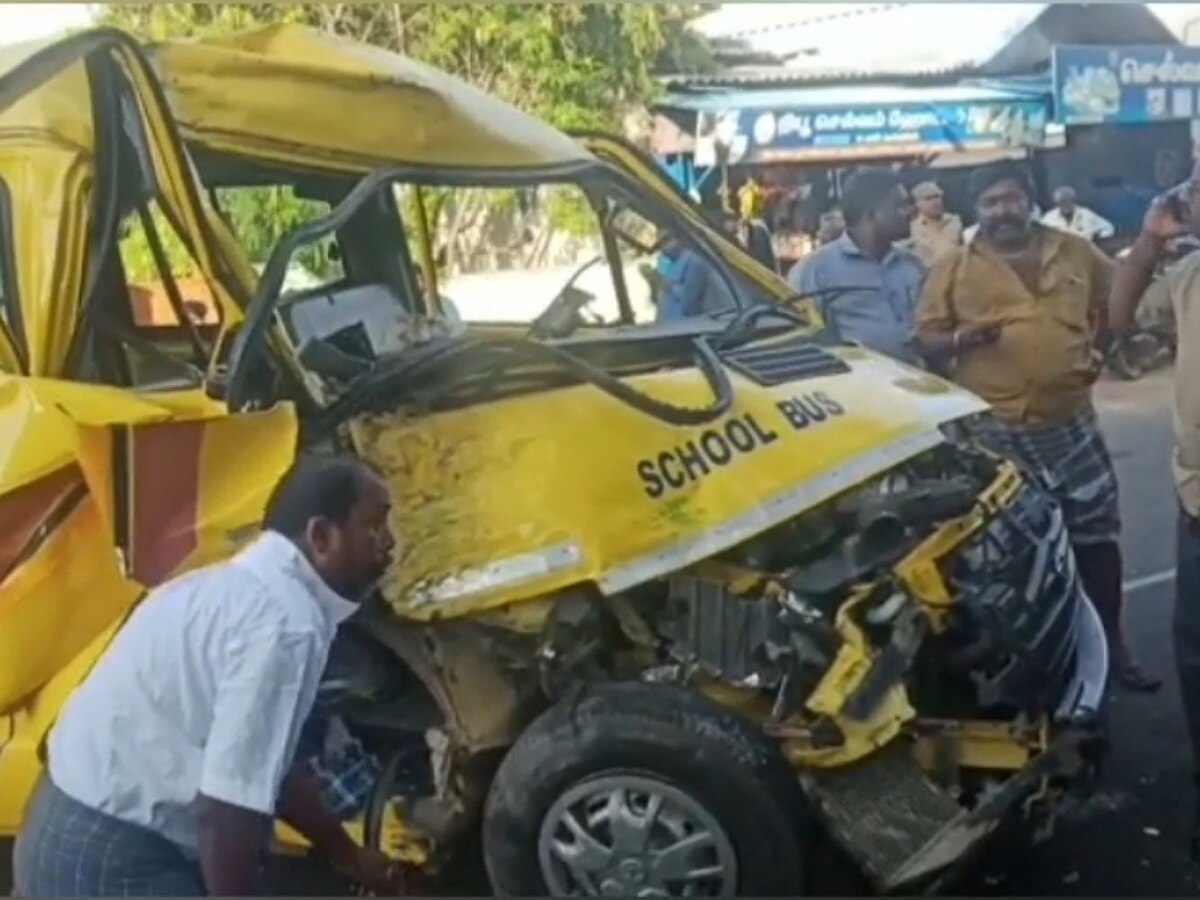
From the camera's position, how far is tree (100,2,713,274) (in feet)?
10.7

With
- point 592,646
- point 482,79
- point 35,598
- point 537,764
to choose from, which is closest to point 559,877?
point 537,764

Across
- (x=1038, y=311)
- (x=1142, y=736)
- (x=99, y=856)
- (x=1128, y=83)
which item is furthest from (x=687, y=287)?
(x=99, y=856)

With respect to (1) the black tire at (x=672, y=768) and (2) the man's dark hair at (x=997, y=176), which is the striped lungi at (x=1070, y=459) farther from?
(1) the black tire at (x=672, y=768)

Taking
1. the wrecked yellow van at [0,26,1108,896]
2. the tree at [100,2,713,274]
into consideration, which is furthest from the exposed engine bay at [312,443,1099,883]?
the tree at [100,2,713,274]

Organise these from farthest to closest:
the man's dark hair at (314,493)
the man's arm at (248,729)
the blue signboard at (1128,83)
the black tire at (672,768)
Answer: the blue signboard at (1128,83), the black tire at (672,768), the man's dark hair at (314,493), the man's arm at (248,729)

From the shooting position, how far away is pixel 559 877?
10.5 feet

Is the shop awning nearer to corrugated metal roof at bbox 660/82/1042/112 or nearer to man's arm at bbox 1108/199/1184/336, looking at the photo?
corrugated metal roof at bbox 660/82/1042/112

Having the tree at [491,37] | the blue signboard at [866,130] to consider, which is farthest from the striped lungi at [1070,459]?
the tree at [491,37]

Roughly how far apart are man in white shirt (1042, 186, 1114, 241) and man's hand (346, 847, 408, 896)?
1712 mm

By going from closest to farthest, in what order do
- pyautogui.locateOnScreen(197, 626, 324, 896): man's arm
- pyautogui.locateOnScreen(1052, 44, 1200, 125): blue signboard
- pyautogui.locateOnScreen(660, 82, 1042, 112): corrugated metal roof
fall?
1. pyautogui.locateOnScreen(197, 626, 324, 896): man's arm
2. pyautogui.locateOnScreen(1052, 44, 1200, 125): blue signboard
3. pyautogui.locateOnScreen(660, 82, 1042, 112): corrugated metal roof

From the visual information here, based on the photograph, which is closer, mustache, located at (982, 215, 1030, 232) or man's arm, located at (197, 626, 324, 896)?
man's arm, located at (197, 626, 324, 896)

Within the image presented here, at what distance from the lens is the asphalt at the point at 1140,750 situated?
3260mm

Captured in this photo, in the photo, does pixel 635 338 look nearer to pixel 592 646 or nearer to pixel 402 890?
pixel 592 646

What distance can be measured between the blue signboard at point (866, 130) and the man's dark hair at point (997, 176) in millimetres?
46
